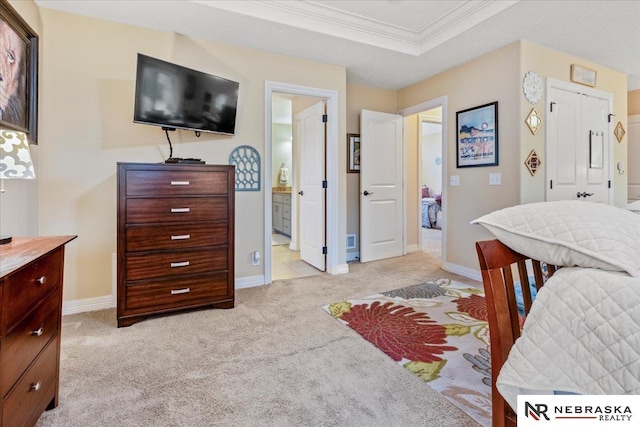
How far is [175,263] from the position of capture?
7.97 feet

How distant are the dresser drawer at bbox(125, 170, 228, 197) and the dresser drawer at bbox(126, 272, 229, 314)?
2.18ft

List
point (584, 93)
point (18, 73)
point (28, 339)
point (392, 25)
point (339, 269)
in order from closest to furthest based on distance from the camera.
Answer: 1. point (28, 339)
2. point (18, 73)
3. point (392, 25)
4. point (584, 93)
5. point (339, 269)

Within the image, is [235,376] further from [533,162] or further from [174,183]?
[533,162]

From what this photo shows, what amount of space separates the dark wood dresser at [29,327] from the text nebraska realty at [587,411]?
149 cm

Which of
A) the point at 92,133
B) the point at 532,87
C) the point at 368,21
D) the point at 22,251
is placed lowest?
the point at 22,251

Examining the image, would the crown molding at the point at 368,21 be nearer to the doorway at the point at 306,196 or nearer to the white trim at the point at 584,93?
the doorway at the point at 306,196

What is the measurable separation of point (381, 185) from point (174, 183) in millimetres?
2819

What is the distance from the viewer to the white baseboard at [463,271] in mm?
3477

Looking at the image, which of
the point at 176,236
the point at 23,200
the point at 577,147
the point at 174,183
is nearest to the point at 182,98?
the point at 174,183

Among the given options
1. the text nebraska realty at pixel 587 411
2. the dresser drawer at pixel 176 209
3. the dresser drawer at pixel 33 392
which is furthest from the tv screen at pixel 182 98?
the text nebraska realty at pixel 587 411

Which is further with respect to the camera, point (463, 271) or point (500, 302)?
point (463, 271)

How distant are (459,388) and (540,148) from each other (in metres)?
2.72

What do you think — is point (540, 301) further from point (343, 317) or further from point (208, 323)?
point (208, 323)

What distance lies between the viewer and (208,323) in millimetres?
2369
